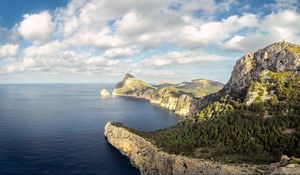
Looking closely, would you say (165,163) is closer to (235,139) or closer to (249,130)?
(235,139)

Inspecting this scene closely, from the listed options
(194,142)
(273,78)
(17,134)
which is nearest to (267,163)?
(194,142)

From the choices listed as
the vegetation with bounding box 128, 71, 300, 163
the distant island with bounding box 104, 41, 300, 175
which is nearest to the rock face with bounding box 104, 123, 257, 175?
the distant island with bounding box 104, 41, 300, 175

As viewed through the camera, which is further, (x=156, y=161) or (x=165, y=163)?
(x=156, y=161)

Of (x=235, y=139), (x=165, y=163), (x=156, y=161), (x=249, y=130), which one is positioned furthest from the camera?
(x=249, y=130)

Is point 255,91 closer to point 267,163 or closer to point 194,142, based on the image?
point 194,142

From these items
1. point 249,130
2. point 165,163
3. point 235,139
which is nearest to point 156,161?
point 165,163

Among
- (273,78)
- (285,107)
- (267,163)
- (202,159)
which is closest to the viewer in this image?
(267,163)
